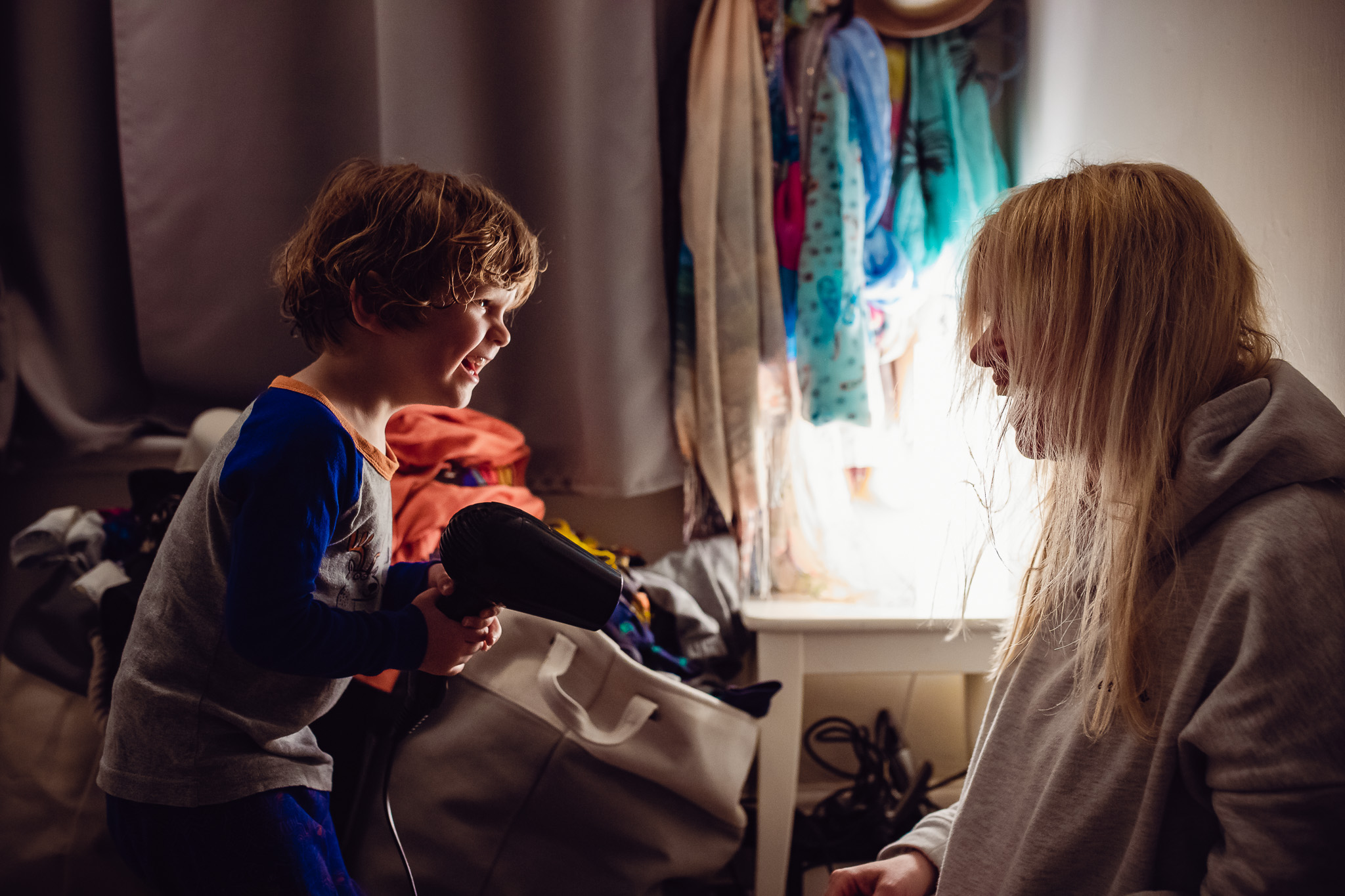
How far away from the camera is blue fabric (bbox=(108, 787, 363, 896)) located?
69 cm

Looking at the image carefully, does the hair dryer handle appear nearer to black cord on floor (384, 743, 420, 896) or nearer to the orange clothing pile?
black cord on floor (384, 743, 420, 896)

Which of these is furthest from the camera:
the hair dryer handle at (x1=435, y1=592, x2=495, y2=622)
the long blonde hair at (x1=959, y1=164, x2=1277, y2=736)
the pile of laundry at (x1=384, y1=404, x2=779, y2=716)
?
the pile of laundry at (x1=384, y1=404, x2=779, y2=716)

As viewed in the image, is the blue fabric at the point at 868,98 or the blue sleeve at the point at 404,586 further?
the blue fabric at the point at 868,98

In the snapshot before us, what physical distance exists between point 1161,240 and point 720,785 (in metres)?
0.82

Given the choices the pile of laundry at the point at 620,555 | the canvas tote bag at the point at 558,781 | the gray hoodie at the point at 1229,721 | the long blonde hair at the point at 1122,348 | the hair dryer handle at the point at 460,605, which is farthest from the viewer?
the pile of laundry at the point at 620,555

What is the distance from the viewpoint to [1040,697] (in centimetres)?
68

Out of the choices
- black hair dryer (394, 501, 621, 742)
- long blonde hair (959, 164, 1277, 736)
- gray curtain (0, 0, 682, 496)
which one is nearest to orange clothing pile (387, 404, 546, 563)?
gray curtain (0, 0, 682, 496)

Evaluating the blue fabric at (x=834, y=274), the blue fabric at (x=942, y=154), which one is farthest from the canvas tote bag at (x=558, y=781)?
the blue fabric at (x=942, y=154)

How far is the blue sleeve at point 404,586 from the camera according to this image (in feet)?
2.62

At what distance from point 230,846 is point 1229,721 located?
77 centimetres

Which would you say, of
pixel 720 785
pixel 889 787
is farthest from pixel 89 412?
pixel 889 787

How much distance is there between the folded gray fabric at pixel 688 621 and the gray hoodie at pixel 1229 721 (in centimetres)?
67

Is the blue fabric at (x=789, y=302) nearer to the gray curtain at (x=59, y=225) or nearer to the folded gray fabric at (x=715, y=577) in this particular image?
the folded gray fabric at (x=715, y=577)

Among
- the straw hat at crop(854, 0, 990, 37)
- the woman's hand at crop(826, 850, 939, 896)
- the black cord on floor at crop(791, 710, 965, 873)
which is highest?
the straw hat at crop(854, 0, 990, 37)
